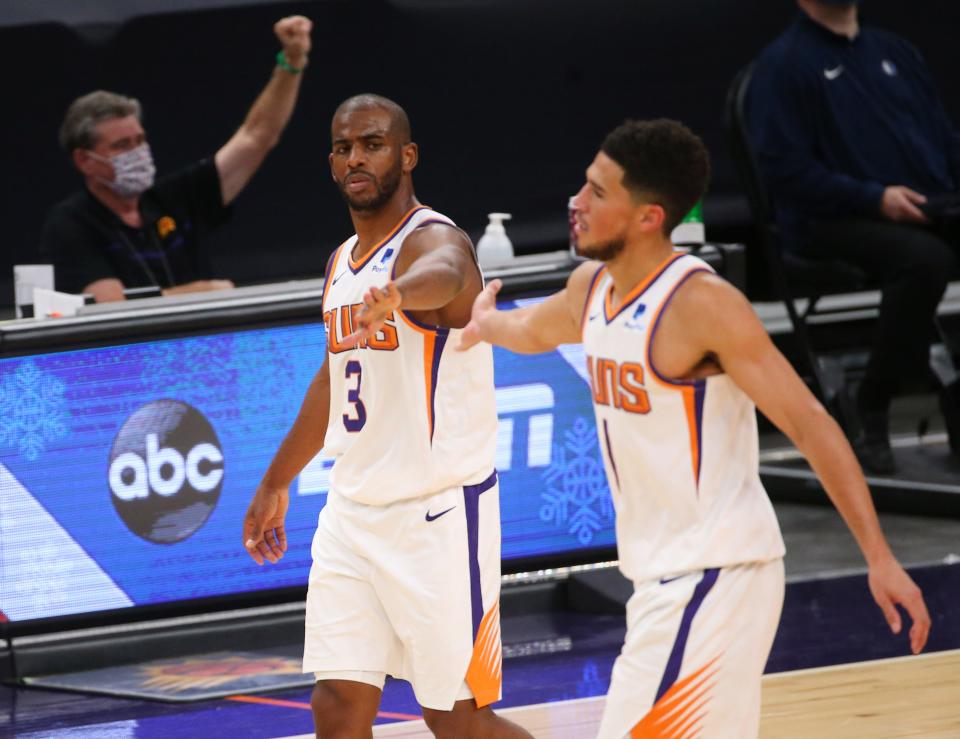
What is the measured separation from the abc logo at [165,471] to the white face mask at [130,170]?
1326mm

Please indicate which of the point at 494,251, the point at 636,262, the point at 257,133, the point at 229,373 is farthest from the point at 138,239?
the point at 636,262

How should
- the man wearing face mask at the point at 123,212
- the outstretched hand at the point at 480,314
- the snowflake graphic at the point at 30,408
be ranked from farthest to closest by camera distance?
the man wearing face mask at the point at 123,212, the snowflake graphic at the point at 30,408, the outstretched hand at the point at 480,314

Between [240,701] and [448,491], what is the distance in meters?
1.57

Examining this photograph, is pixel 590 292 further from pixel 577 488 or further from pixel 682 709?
pixel 577 488

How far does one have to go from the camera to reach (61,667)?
5.85 meters

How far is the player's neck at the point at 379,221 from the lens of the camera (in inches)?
165

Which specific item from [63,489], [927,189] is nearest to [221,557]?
[63,489]

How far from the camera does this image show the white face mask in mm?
6688

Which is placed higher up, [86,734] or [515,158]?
[515,158]

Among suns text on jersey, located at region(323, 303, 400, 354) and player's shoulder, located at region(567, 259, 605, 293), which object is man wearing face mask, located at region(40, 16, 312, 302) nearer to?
suns text on jersey, located at region(323, 303, 400, 354)

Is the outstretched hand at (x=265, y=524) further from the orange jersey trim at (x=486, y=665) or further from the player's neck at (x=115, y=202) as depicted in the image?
the player's neck at (x=115, y=202)

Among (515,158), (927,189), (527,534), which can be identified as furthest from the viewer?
(515,158)

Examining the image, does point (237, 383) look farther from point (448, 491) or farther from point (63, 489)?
point (448, 491)

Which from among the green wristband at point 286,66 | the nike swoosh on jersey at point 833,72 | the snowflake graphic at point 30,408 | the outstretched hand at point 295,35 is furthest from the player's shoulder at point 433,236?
the nike swoosh on jersey at point 833,72
